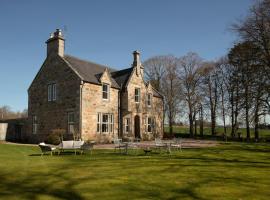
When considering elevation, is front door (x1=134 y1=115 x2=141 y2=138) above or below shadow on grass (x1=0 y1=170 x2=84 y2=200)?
above

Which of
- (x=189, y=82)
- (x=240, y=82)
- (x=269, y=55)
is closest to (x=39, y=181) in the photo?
(x=269, y=55)

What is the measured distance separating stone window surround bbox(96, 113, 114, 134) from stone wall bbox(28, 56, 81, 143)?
9.84ft

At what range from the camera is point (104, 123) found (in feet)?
112

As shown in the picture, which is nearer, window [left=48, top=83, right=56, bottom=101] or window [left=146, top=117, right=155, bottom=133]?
window [left=48, top=83, right=56, bottom=101]

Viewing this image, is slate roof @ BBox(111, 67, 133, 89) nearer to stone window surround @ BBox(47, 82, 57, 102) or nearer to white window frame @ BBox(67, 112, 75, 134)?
white window frame @ BBox(67, 112, 75, 134)

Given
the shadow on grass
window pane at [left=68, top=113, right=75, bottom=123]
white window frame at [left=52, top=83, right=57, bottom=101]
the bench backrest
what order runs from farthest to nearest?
1. white window frame at [left=52, top=83, right=57, bottom=101]
2. window pane at [left=68, top=113, right=75, bottom=123]
3. the bench backrest
4. the shadow on grass

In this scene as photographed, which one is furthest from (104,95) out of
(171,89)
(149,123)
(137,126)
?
(171,89)

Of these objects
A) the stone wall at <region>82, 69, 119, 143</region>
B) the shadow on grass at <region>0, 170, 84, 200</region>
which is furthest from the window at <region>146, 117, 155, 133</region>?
the shadow on grass at <region>0, 170, 84, 200</region>

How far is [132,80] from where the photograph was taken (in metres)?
37.2

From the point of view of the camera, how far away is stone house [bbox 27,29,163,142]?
31750 millimetres

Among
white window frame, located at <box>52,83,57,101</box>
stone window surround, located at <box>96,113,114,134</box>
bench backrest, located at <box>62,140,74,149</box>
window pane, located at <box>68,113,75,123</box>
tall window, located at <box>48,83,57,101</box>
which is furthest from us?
tall window, located at <box>48,83,57,101</box>

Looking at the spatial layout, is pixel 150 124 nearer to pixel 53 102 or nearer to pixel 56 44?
pixel 53 102

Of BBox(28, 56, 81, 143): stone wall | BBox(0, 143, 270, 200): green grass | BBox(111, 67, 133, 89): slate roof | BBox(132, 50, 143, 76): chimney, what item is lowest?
BBox(0, 143, 270, 200): green grass

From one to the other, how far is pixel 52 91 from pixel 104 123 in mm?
6954
